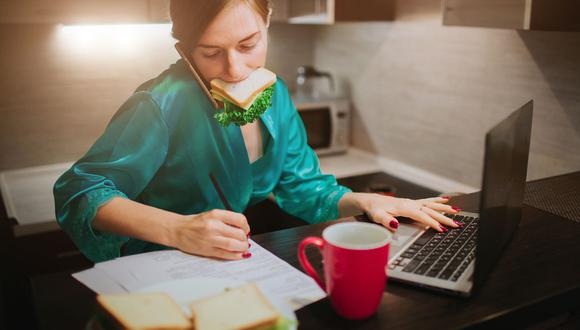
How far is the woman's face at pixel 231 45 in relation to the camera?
113 centimetres

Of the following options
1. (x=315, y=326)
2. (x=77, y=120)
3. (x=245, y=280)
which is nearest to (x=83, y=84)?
(x=77, y=120)

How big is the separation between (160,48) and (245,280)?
0.92m

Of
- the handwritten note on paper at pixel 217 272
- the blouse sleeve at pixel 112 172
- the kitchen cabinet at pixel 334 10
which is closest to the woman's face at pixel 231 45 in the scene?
the blouse sleeve at pixel 112 172

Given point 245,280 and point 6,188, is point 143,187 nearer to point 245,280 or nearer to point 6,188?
point 245,280

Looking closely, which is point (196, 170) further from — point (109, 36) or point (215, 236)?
point (109, 36)

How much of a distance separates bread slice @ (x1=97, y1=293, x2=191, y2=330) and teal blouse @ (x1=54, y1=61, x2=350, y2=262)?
1.05ft

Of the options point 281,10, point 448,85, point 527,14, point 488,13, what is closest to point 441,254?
point 527,14

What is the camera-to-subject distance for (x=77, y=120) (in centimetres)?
209

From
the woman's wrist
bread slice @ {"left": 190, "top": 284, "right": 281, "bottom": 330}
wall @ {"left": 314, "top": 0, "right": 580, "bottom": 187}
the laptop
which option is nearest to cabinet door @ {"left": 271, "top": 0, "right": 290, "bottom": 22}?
wall @ {"left": 314, "top": 0, "right": 580, "bottom": 187}

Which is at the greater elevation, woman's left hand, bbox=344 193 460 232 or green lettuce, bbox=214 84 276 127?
green lettuce, bbox=214 84 276 127

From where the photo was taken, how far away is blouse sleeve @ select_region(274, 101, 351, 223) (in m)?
1.40

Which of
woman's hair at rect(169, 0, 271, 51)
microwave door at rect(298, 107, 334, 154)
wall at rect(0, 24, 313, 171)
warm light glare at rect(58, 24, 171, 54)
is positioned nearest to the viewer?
woman's hair at rect(169, 0, 271, 51)

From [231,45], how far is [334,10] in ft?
3.69

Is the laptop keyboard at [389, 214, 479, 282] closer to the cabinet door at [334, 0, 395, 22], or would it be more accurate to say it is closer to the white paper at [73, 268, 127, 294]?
the white paper at [73, 268, 127, 294]
